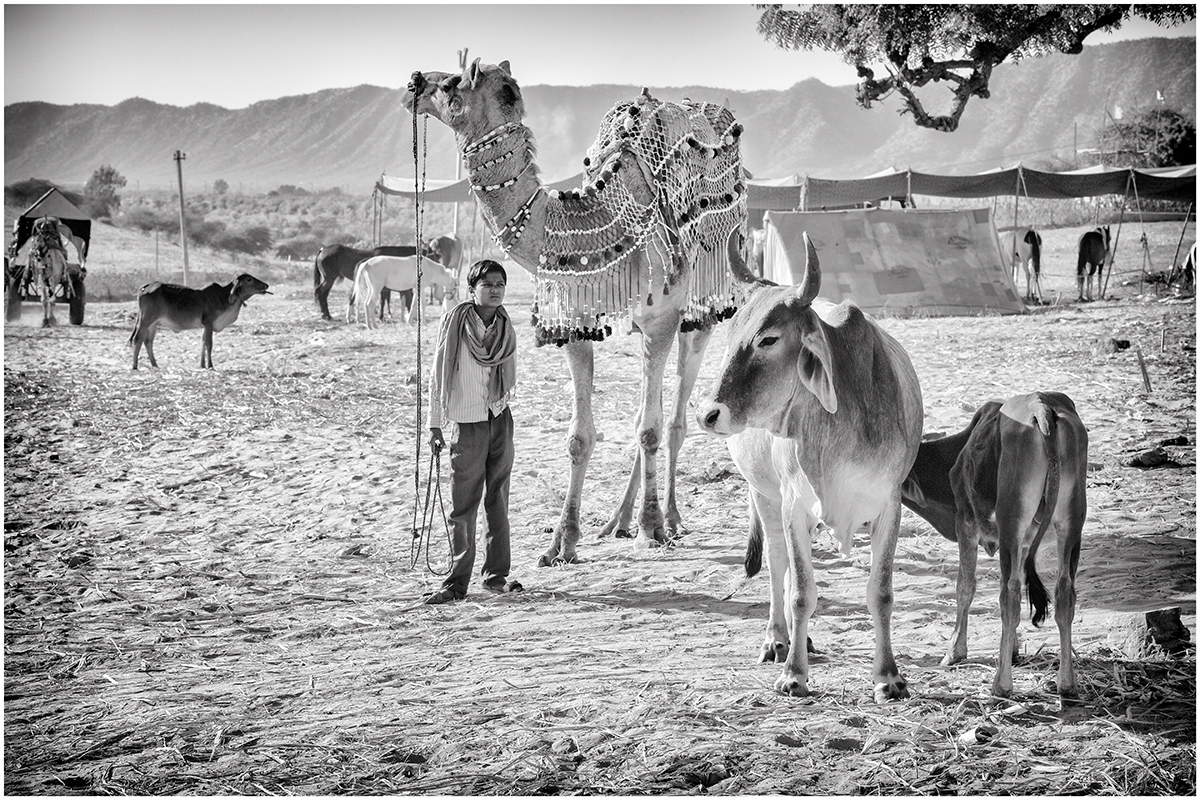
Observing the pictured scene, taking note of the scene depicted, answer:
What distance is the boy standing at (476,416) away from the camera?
6.23 meters

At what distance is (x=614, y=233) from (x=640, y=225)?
0.19m

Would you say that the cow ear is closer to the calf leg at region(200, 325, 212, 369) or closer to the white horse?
the calf leg at region(200, 325, 212, 369)

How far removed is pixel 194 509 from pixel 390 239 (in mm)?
55449

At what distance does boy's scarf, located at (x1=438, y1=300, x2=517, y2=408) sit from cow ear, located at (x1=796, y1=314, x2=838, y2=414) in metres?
2.27

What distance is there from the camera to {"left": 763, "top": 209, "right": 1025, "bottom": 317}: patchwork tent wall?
1858cm

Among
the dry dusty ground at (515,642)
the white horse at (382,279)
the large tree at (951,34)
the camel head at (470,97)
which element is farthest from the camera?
the white horse at (382,279)

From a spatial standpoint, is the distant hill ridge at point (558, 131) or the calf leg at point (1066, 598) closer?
the calf leg at point (1066, 598)

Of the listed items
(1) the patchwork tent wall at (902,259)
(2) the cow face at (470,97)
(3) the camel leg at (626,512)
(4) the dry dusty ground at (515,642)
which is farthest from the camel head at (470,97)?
(1) the patchwork tent wall at (902,259)

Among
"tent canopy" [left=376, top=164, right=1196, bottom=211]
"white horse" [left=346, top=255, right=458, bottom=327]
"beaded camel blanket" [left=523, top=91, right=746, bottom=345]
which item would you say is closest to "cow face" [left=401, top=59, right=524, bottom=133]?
"beaded camel blanket" [left=523, top=91, right=746, bottom=345]

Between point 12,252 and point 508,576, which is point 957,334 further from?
point 12,252

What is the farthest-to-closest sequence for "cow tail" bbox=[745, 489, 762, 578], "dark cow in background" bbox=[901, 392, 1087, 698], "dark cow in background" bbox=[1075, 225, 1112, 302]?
1. "dark cow in background" bbox=[1075, 225, 1112, 302]
2. "cow tail" bbox=[745, 489, 762, 578]
3. "dark cow in background" bbox=[901, 392, 1087, 698]

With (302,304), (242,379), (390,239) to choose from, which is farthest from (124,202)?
(242,379)

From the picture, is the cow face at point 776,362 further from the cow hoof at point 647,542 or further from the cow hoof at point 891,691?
the cow hoof at point 647,542

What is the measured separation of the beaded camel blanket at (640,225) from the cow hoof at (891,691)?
9.98 feet
